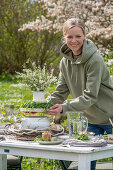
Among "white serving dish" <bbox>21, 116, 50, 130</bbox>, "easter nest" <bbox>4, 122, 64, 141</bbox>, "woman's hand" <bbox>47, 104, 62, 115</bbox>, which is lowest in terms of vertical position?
"easter nest" <bbox>4, 122, 64, 141</bbox>

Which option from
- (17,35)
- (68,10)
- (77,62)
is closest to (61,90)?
(77,62)

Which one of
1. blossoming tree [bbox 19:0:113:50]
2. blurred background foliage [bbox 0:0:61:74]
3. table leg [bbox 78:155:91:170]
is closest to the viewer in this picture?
table leg [bbox 78:155:91:170]

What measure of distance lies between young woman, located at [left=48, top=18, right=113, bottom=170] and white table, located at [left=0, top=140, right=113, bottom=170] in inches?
12.2

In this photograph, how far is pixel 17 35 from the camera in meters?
13.4

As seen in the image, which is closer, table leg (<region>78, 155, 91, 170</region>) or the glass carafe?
table leg (<region>78, 155, 91, 170</region>)

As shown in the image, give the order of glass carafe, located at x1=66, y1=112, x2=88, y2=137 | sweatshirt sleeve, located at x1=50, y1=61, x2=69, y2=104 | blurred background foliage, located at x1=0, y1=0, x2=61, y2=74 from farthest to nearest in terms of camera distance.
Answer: blurred background foliage, located at x1=0, y1=0, x2=61, y2=74 < sweatshirt sleeve, located at x1=50, y1=61, x2=69, y2=104 < glass carafe, located at x1=66, y1=112, x2=88, y2=137

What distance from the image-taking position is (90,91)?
2629 millimetres

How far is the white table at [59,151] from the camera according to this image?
219 centimetres

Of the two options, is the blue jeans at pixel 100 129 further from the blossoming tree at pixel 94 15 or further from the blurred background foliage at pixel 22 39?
the blurred background foliage at pixel 22 39

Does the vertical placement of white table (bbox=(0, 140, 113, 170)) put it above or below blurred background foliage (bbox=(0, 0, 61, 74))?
below

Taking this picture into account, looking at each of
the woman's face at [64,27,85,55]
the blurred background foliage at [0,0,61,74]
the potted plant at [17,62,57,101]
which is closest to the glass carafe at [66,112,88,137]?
the potted plant at [17,62,57,101]

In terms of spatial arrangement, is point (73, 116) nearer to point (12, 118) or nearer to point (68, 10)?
point (12, 118)

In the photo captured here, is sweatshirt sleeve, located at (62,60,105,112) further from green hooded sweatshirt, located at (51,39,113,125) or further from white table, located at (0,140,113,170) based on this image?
white table, located at (0,140,113,170)

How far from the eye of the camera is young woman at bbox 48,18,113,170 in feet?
8.66
